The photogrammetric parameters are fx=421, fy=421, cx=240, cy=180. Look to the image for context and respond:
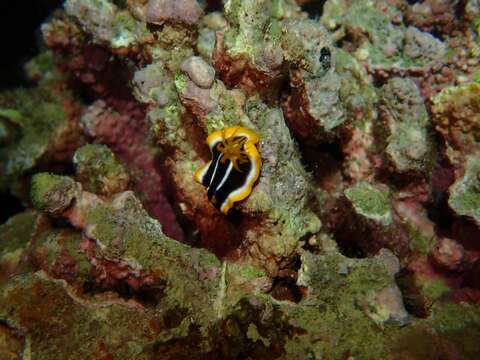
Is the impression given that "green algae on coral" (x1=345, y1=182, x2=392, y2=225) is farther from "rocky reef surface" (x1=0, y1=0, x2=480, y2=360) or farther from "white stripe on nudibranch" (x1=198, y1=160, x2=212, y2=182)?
"white stripe on nudibranch" (x1=198, y1=160, x2=212, y2=182)

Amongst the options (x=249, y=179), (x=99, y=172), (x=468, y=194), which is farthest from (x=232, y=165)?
(x=468, y=194)

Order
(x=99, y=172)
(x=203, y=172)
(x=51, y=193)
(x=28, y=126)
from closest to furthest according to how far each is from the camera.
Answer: (x=203, y=172) < (x=51, y=193) < (x=99, y=172) < (x=28, y=126)

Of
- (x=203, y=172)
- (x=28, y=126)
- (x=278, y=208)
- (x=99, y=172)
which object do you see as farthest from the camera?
(x=28, y=126)

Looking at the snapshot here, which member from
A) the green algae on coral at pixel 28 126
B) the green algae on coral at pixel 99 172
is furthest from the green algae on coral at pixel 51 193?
the green algae on coral at pixel 28 126

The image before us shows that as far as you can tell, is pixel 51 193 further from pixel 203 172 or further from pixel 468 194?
pixel 468 194

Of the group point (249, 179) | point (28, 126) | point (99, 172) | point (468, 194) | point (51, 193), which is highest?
point (468, 194)

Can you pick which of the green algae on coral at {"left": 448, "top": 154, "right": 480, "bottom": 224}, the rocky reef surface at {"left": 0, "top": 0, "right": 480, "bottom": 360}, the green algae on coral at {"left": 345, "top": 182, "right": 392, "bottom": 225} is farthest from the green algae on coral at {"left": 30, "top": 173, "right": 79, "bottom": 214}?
the green algae on coral at {"left": 448, "top": 154, "right": 480, "bottom": 224}

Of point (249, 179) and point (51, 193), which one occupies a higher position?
point (249, 179)

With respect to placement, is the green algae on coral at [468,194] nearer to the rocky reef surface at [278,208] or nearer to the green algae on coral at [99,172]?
the rocky reef surface at [278,208]
